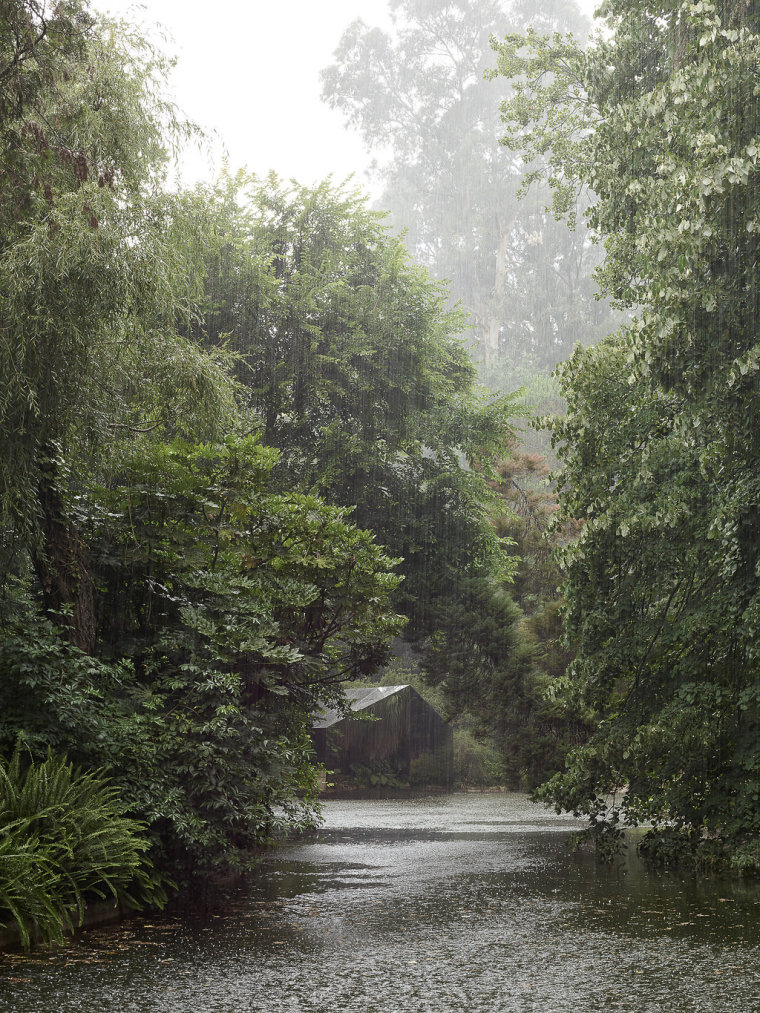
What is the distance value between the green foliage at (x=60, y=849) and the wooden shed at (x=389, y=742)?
56.0 ft

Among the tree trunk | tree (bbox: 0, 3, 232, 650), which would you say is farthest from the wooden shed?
tree (bbox: 0, 3, 232, 650)

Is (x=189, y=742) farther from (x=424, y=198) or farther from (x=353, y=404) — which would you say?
(x=424, y=198)

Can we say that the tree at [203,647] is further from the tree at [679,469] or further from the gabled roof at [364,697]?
the gabled roof at [364,697]

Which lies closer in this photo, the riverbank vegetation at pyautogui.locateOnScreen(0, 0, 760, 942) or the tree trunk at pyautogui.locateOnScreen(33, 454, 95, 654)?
the riverbank vegetation at pyautogui.locateOnScreen(0, 0, 760, 942)

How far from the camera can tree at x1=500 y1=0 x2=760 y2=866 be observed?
9859mm

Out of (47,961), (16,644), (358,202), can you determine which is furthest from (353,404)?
(47,961)

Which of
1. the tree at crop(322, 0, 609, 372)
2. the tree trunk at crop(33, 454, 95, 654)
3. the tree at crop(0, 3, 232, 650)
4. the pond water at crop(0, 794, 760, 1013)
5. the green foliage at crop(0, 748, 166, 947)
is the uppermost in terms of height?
the tree at crop(322, 0, 609, 372)

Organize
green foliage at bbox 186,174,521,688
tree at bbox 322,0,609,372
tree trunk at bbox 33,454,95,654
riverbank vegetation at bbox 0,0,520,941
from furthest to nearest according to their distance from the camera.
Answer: tree at bbox 322,0,609,372, green foliage at bbox 186,174,521,688, tree trunk at bbox 33,454,95,654, riverbank vegetation at bbox 0,0,520,941

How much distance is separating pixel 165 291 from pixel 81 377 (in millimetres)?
1161

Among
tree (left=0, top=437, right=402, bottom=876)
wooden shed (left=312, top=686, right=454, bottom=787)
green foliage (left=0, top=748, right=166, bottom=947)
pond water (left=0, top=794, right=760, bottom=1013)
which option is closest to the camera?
pond water (left=0, top=794, right=760, bottom=1013)

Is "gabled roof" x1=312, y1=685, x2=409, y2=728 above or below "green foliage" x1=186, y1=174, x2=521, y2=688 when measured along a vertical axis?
below

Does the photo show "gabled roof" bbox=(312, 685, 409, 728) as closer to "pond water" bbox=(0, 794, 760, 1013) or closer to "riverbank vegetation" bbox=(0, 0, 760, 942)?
"riverbank vegetation" bbox=(0, 0, 760, 942)

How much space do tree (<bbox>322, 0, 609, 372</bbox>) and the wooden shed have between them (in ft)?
100

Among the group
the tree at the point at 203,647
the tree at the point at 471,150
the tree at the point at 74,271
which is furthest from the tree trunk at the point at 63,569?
the tree at the point at 471,150
